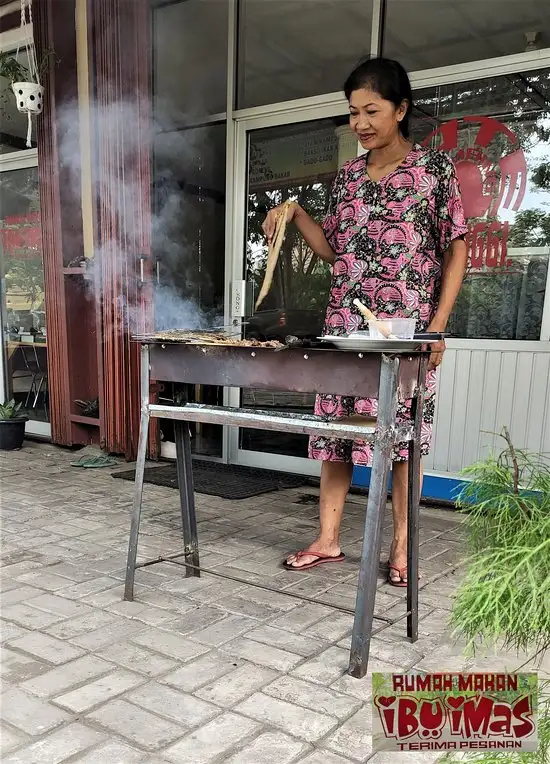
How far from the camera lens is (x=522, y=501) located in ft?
3.24

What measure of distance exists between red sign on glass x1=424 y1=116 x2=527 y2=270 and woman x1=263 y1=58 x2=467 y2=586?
1.30m

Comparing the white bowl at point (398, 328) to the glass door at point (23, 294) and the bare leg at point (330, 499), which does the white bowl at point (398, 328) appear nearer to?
the bare leg at point (330, 499)

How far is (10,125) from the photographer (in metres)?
5.71

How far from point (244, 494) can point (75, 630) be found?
192 cm

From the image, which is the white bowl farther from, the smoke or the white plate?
the smoke

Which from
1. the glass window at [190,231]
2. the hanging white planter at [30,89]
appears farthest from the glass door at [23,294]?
the glass window at [190,231]

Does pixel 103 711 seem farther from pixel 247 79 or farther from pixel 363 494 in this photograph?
pixel 247 79

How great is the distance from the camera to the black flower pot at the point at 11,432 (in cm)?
523

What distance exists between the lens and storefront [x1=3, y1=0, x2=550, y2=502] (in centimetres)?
354

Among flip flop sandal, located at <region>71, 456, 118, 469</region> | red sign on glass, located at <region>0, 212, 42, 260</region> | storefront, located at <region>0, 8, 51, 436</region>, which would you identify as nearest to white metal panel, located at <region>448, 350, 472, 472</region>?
flip flop sandal, located at <region>71, 456, 118, 469</region>

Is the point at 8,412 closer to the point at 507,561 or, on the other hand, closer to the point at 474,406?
the point at 474,406

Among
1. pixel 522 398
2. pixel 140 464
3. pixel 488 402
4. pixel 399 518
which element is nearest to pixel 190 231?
pixel 488 402

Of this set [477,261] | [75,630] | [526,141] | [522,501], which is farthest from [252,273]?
[522,501]

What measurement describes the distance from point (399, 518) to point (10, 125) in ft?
17.3
